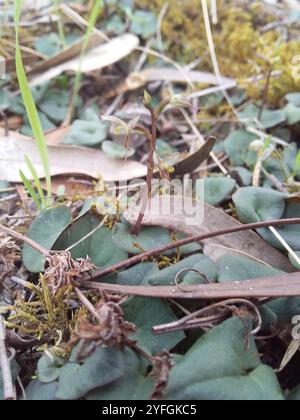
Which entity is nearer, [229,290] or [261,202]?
[229,290]

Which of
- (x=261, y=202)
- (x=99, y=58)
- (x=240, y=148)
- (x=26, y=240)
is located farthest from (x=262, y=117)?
(x=26, y=240)

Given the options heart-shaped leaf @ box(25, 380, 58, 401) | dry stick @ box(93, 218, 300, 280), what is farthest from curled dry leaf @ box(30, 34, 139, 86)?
heart-shaped leaf @ box(25, 380, 58, 401)

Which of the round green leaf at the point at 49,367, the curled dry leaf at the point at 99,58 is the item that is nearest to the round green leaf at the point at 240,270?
the round green leaf at the point at 49,367

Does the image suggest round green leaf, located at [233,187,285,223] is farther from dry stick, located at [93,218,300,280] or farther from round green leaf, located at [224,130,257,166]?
round green leaf, located at [224,130,257,166]

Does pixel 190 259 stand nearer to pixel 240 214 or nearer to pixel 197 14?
pixel 240 214

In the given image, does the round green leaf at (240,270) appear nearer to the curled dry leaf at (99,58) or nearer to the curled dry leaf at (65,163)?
the curled dry leaf at (65,163)

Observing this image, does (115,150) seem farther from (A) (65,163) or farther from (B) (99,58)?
(B) (99,58)
